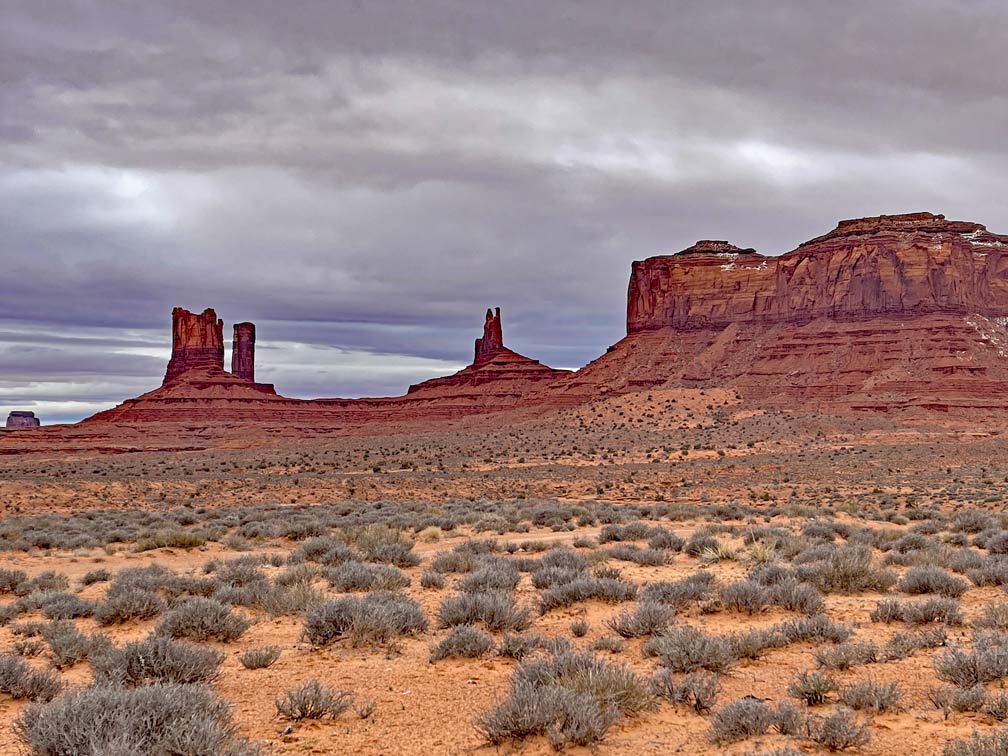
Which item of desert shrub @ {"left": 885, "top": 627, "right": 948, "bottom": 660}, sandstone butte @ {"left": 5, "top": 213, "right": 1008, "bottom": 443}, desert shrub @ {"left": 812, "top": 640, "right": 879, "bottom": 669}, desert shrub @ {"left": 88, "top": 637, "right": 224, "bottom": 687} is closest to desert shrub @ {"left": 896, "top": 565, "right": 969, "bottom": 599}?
desert shrub @ {"left": 885, "top": 627, "right": 948, "bottom": 660}

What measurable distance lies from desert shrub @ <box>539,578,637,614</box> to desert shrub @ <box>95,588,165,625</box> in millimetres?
4865

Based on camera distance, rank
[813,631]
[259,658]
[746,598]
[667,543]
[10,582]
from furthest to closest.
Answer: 1. [667,543]
2. [10,582]
3. [746,598]
4. [813,631]
5. [259,658]

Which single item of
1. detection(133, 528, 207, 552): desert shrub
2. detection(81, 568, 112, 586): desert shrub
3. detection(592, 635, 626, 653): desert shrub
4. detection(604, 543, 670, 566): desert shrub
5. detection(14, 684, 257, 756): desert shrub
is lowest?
detection(133, 528, 207, 552): desert shrub

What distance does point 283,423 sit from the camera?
368 feet

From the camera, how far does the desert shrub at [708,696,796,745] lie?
6152mm

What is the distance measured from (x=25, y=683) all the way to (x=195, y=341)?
134026 millimetres

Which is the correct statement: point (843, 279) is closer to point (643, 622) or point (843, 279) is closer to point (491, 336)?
point (491, 336)

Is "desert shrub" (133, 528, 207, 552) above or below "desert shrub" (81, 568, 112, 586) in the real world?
below

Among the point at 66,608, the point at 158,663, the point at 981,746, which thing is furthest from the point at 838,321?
the point at 158,663

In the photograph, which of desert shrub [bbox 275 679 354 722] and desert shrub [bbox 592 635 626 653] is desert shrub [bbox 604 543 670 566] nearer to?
desert shrub [bbox 592 635 626 653]

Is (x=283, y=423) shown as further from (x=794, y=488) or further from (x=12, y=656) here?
(x=12, y=656)

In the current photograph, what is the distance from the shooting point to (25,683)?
7.16m

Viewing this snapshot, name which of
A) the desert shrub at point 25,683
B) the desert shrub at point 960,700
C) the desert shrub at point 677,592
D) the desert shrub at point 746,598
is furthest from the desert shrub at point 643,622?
the desert shrub at point 25,683

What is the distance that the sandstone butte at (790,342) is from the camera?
78.1 metres
